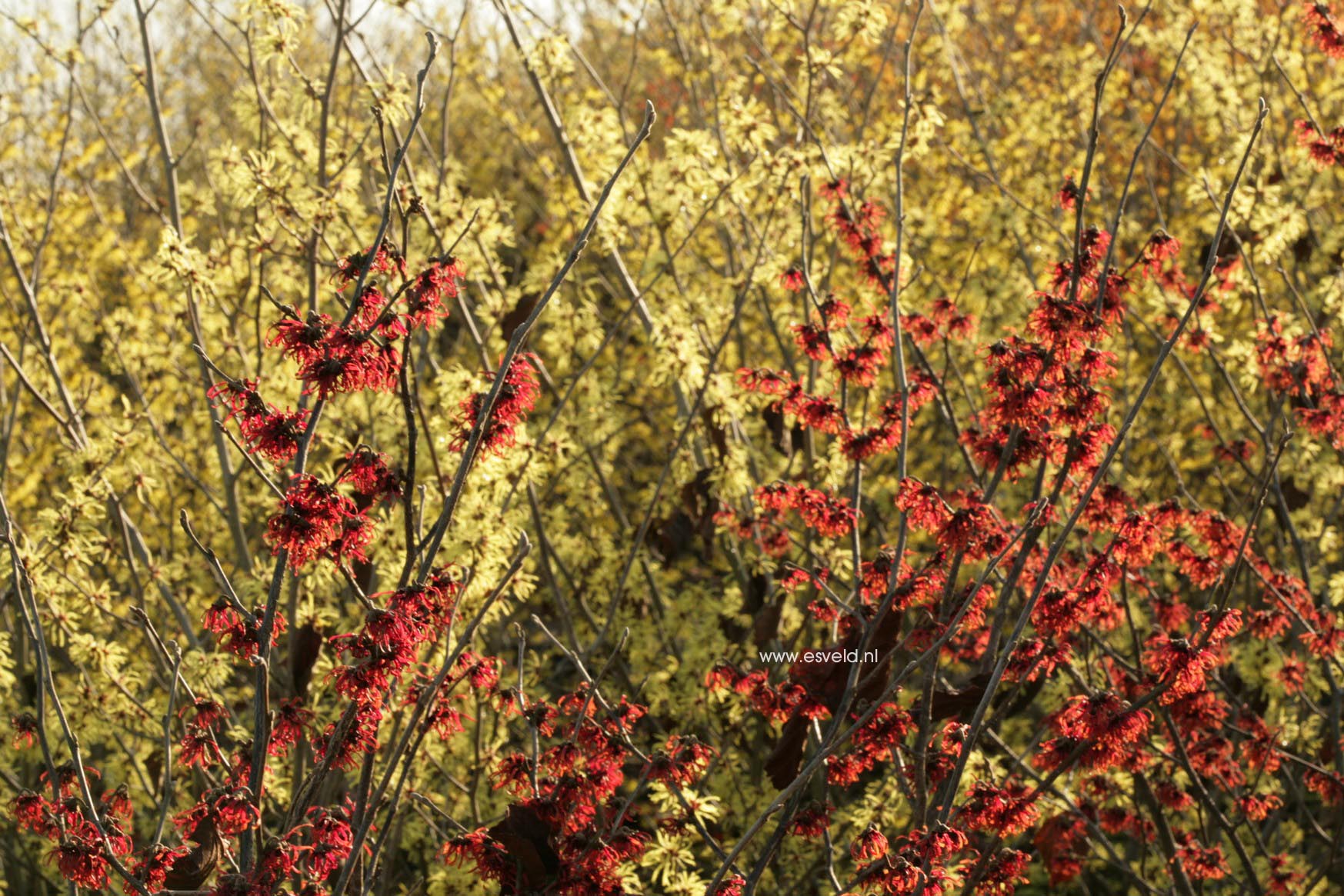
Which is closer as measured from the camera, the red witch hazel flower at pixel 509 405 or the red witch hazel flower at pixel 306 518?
the red witch hazel flower at pixel 306 518

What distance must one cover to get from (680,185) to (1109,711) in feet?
10.1

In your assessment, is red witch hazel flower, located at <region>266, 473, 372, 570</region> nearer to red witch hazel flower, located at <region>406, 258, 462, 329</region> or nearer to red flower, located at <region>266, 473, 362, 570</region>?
red flower, located at <region>266, 473, 362, 570</region>

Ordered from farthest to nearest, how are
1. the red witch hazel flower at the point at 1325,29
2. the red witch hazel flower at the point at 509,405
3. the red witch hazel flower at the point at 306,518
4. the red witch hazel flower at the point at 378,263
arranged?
the red witch hazel flower at the point at 1325,29 → the red witch hazel flower at the point at 509,405 → the red witch hazel flower at the point at 378,263 → the red witch hazel flower at the point at 306,518

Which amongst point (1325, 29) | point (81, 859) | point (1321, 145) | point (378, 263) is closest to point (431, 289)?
point (378, 263)

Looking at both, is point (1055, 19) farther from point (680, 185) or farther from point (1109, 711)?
point (1109, 711)

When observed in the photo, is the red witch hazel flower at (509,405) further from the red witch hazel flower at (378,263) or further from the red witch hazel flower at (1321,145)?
the red witch hazel flower at (1321,145)

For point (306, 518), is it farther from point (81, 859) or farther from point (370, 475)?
point (81, 859)

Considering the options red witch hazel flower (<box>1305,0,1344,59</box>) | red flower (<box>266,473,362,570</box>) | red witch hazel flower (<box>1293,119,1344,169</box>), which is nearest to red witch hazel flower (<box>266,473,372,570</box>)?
red flower (<box>266,473,362,570</box>)

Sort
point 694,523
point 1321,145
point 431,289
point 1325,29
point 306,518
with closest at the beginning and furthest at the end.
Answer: point 306,518, point 431,289, point 1321,145, point 1325,29, point 694,523

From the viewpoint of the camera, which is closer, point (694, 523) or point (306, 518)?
point (306, 518)

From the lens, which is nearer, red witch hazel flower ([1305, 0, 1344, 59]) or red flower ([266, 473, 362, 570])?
red flower ([266, 473, 362, 570])

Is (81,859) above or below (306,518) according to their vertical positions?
below

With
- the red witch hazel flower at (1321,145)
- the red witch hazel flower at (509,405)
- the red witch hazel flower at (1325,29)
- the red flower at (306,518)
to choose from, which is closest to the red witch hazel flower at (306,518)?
the red flower at (306,518)

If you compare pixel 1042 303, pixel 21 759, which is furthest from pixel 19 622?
pixel 1042 303
